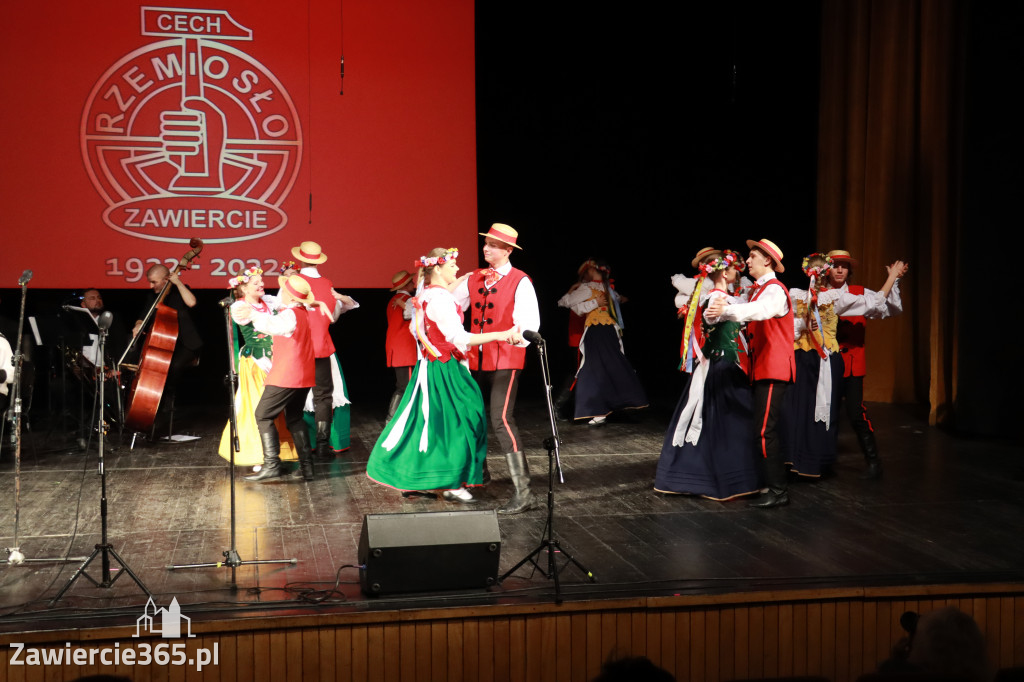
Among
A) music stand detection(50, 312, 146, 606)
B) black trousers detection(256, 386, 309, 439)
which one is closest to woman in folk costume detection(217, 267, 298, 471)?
black trousers detection(256, 386, 309, 439)

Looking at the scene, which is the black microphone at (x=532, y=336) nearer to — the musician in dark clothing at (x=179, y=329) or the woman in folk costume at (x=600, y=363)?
the musician in dark clothing at (x=179, y=329)

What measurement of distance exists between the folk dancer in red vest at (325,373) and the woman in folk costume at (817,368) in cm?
296

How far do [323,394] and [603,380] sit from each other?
252 cm

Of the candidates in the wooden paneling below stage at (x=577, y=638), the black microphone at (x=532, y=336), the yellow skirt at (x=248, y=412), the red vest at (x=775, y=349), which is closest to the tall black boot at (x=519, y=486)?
the black microphone at (x=532, y=336)

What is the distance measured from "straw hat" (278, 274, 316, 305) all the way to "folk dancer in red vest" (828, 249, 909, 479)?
3.22 m

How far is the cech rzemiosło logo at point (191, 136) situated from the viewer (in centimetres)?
812

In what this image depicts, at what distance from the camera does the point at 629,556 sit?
428 cm

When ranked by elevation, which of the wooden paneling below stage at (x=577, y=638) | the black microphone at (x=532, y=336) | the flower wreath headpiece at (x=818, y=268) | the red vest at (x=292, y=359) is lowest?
the wooden paneling below stage at (x=577, y=638)

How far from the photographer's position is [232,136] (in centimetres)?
836

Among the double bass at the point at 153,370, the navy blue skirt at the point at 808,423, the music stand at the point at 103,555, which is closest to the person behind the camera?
the music stand at the point at 103,555

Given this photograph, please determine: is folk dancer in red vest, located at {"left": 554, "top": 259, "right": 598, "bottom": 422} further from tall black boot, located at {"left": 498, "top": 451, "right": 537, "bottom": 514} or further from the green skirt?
tall black boot, located at {"left": 498, "top": 451, "right": 537, "bottom": 514}

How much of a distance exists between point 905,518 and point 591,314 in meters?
3.67

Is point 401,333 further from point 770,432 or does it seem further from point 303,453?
point 770,432

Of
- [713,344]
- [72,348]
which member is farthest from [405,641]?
[72,348]
